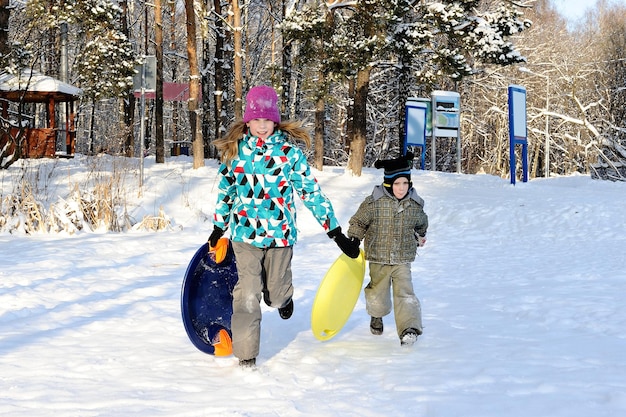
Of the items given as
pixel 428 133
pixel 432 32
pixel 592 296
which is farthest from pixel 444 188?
pixel 592 296

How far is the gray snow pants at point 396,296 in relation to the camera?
4.54 m

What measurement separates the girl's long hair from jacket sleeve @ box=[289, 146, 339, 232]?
97 millimetres

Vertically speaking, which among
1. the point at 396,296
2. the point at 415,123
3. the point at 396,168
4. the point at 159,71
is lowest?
the point at 396,296

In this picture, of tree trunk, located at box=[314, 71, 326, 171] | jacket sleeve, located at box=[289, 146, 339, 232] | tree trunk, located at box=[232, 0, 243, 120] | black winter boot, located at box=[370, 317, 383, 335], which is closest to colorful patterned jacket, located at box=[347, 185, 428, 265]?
black winter boot, located at box=[370, 317, 383, 335]

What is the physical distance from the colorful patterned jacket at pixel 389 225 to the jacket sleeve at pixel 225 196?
38.4 inches

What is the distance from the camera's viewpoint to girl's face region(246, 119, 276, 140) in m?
3.99

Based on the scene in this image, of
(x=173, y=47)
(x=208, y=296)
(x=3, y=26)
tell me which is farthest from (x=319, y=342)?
(x=173, y=47)

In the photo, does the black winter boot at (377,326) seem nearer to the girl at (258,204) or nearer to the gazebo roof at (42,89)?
the girl at (258,204)

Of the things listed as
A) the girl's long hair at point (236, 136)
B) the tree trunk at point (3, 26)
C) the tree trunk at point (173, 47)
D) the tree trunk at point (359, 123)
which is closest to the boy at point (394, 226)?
the girl's long hair at point (236, 136)

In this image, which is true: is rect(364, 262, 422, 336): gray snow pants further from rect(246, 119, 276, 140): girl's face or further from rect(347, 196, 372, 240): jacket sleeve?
rect(246, 119, 276, 140): girl's face

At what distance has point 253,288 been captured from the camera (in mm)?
3980

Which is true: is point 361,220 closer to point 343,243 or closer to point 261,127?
point 343,243

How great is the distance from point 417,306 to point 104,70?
23744mm

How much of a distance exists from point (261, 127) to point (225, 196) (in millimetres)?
465
